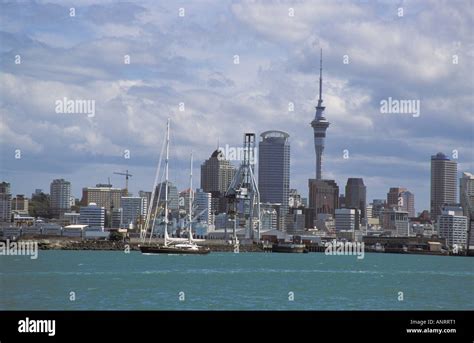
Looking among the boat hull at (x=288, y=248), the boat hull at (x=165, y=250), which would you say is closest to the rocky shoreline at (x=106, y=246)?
the boat hull at (x=288, y=248)

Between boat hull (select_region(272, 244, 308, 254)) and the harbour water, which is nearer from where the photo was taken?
the harbour water

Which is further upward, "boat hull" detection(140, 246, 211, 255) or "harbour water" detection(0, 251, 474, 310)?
"boat hull" detection(140, 246, 211, 255)

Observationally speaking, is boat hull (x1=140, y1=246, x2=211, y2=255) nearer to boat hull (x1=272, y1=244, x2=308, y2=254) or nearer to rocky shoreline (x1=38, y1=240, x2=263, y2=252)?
rocky shoreline (x1=38, y1=240, x2=263, y2=252)

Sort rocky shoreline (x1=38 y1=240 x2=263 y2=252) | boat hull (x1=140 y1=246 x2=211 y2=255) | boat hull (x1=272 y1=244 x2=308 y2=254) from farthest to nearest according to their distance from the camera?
boat hull (x1=272 y1=244 x2=308 y2=254)
rocky shoreline (x1=38 y1=240 x2=263 y2=252)
boat hull (x1=140 y1=246 x2=211 y2=255)

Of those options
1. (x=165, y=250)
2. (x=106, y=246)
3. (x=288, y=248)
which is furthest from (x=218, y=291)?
(x=288, y=248)

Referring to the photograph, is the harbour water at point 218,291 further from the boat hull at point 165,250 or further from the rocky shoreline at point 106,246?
the rocky shoreline at point 106,246

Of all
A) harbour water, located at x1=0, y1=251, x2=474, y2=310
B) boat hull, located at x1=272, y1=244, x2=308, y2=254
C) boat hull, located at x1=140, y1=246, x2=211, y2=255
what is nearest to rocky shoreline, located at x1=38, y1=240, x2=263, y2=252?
boat hull, located at x1=272, y1=244, x2=308, y2=254

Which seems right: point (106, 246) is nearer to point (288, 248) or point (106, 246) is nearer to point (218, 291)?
point (288, 248)

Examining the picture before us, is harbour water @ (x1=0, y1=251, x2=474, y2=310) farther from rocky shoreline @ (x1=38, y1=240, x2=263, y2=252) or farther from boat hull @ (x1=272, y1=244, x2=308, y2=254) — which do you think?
boat hull @ (x1=272, y1=244, x2=308, y2=254)

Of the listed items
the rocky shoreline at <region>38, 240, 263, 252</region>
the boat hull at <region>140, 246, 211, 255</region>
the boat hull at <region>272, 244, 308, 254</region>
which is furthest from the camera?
the boat hull at <region>272, 244, 308, 254</region>
